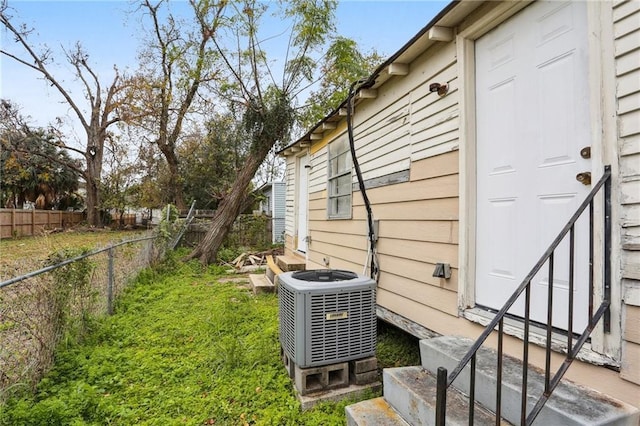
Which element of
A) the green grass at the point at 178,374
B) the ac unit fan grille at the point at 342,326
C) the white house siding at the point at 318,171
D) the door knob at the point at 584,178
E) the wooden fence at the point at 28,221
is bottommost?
the green grass at the point at 178,374

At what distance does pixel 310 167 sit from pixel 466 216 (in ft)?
14.9

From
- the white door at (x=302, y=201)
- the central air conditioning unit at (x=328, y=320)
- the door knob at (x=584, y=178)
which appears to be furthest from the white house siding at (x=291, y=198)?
the door knob at (x=584, y=178)

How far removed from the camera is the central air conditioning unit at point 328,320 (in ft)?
8.57

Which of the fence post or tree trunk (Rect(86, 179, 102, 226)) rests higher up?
tree trunk (Rect(86, 179, 102, 226))

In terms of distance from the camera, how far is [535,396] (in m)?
1.61

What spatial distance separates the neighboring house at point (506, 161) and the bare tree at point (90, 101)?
1861 cm

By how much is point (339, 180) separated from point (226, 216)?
213 inches

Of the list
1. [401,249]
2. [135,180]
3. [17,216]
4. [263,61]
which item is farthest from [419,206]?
[135,180]

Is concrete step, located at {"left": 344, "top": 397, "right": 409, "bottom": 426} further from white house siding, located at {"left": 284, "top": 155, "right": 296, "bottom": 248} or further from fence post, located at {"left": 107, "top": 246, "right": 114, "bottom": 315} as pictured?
white house siding, located at {"left": 284, "top": 155, "right": 296, "bottom": 248}

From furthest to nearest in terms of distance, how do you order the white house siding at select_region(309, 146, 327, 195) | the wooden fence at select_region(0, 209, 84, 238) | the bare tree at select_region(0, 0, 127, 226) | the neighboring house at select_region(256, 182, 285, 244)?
the bare tree at select_region(0, 0, 127, 226) < the wooden fence at select_region(0, 209, 84, 238) < the neighboring house at select_region(256, 182, 285, 244) < the white house siding at select_region(309, 146, 327, 195)

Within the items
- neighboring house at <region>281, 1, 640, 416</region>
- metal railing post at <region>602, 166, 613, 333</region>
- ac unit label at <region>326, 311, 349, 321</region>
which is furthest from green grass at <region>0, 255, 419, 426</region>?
metal railing post at <region>602, 166, 613, 333</region>

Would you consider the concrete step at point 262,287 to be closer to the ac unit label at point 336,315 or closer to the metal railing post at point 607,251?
the ac unit label at point 336,315

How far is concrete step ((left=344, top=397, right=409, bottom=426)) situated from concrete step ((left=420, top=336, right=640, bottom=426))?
15.0 inches

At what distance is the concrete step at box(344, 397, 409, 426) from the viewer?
2.05 meters
